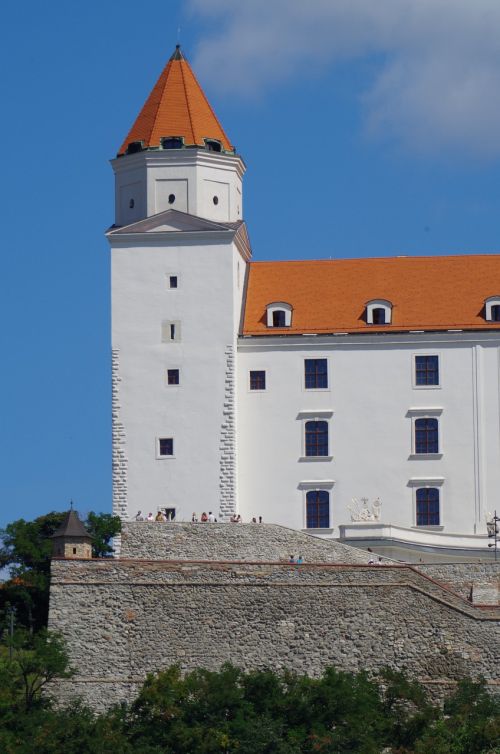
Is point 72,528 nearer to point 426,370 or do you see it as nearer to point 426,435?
point 426,435

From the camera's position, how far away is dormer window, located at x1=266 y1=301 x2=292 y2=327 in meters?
71.2

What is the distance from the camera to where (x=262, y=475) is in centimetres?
6962

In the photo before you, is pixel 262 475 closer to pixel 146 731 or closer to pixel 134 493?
pixel 134 493

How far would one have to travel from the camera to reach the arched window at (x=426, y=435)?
69688 millimetres

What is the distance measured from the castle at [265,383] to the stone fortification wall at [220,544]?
3064 millimetres

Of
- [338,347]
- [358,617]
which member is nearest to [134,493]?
[338,347]

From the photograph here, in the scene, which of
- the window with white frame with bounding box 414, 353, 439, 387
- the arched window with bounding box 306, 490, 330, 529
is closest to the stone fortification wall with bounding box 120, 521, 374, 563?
the arched window with bounding box 306, 490, 330, 529

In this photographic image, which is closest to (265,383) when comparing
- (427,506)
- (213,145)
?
(427,506)

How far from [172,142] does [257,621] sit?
727 inches

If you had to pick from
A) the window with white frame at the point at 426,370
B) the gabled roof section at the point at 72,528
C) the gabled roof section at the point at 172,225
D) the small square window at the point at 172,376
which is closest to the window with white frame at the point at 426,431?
the window with white frame at the point at 426,370

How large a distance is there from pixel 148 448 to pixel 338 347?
6508 mm

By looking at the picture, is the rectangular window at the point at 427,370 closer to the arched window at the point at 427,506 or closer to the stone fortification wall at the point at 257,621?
the arched window at the point at 427,506

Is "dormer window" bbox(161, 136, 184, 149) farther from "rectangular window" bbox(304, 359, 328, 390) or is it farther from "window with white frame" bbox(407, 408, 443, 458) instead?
"window with white frame" bbox(407, 408, 443, 458)

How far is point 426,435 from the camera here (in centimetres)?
6981
